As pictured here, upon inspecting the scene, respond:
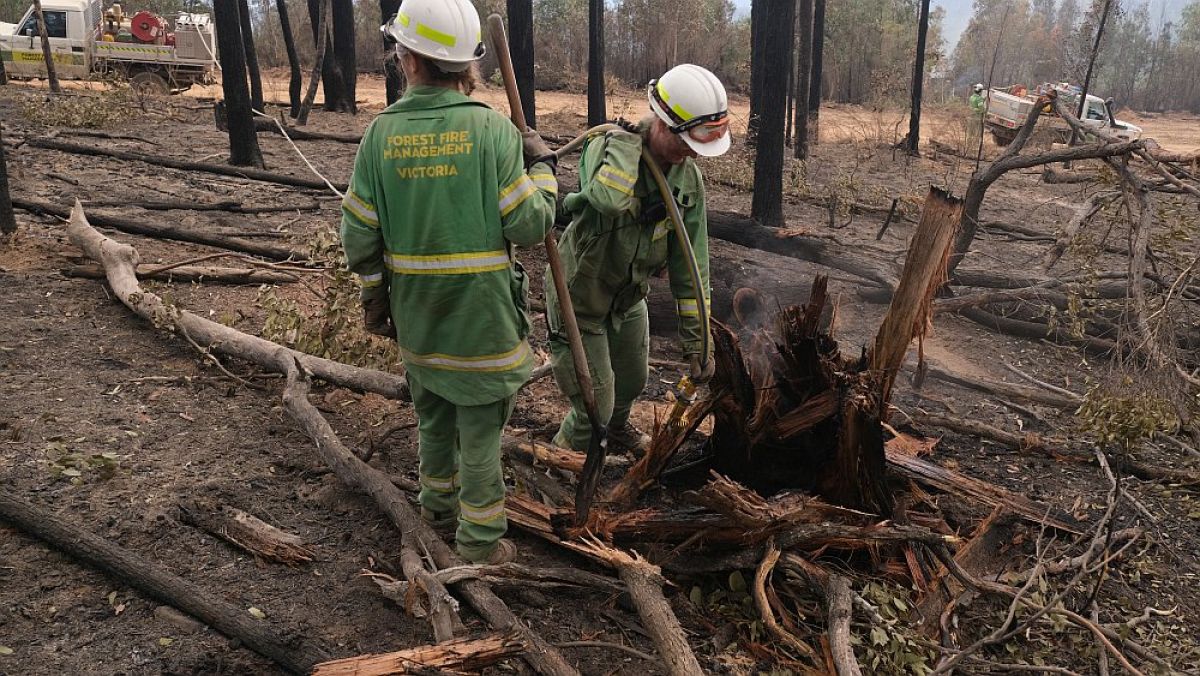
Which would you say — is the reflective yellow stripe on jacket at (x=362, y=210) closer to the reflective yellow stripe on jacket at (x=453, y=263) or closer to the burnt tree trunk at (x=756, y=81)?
the reflective yellow stripe on jacket at (x=453, y=263)

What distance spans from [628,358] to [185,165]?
7866 millimetres

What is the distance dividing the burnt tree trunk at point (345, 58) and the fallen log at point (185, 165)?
6.38 meters

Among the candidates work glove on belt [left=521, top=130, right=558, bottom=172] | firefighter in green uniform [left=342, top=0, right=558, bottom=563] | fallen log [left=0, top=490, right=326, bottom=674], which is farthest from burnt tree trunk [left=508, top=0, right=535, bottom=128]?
fallen log [left=0, top=490, right=326, bottom=674]

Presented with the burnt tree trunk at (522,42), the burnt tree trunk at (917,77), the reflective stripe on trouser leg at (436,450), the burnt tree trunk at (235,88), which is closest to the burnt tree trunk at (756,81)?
the burnt tree trunk at (917,77)

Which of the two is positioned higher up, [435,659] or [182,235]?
[182,235]

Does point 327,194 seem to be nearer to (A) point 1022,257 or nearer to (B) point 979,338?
(B) point 979,338

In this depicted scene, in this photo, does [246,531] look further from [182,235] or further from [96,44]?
[96,44]

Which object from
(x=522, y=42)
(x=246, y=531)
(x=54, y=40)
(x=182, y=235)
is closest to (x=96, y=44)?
(x=54, y=40)

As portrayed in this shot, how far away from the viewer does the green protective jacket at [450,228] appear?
2.89m

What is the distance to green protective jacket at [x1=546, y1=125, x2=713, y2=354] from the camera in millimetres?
3564

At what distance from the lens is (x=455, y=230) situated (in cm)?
292

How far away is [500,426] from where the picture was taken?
128 inches

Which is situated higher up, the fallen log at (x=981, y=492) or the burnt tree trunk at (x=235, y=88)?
the burnt tree trunk at (x=235, y=88)

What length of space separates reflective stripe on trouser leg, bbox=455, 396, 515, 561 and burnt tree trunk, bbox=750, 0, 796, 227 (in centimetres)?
671
